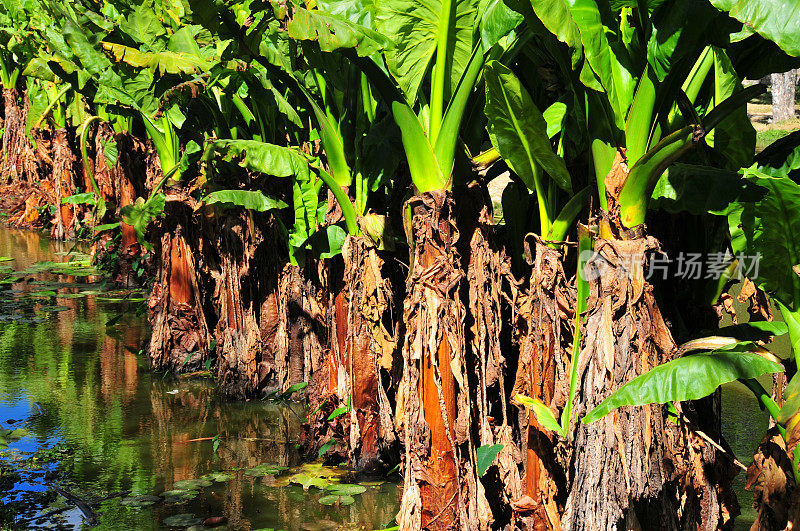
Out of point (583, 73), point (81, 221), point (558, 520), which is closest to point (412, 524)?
point (558, 520)

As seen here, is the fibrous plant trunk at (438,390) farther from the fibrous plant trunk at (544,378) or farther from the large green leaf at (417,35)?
the large green leaf at (417,35)

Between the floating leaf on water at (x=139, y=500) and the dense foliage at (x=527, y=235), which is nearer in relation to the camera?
the dense foliage at (x=527, y=235)

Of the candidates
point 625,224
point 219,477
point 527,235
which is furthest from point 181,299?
point 625,224

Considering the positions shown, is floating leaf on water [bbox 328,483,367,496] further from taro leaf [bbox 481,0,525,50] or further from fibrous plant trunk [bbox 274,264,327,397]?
taro leaf [bbox 481,0,525,50]

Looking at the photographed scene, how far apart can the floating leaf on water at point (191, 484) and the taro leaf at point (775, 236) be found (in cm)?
326

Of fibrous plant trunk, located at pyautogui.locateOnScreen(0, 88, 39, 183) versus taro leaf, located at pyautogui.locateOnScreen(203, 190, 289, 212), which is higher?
fibrous plant trunk, located at pyautogui.locateOnScreen(0, 88, 39, 183)

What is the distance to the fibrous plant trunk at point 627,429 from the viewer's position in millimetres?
3051

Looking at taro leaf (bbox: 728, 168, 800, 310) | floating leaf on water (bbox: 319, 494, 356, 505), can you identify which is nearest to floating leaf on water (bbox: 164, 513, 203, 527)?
floating leaf on water (bbox: 319, 494, 356, 505)

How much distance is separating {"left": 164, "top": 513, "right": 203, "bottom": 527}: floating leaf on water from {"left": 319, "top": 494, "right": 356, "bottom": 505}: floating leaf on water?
25.9 inches

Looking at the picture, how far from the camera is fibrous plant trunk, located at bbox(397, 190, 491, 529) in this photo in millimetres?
3725

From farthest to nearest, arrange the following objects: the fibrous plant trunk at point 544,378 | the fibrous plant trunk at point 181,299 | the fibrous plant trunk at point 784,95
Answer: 1. the fibrous plant trunk at point 784,95
2. the fibrous plant trunk at point 181,299
3. the fibrous plant trunk at point 544,378

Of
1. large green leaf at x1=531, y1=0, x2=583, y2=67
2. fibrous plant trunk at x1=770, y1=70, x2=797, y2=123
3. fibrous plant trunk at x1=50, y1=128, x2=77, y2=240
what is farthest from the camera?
fibrous plant trunk at x1=770, y1=70, x2=797, y2=123

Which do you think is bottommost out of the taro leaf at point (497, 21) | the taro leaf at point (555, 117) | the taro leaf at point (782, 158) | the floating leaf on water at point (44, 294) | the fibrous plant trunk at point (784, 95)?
the floating leaf on water at point (44, 294)

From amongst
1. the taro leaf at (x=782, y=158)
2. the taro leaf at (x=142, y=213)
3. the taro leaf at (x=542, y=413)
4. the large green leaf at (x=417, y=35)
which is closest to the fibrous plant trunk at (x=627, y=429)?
the taro leaf at (x=542, y=413)
